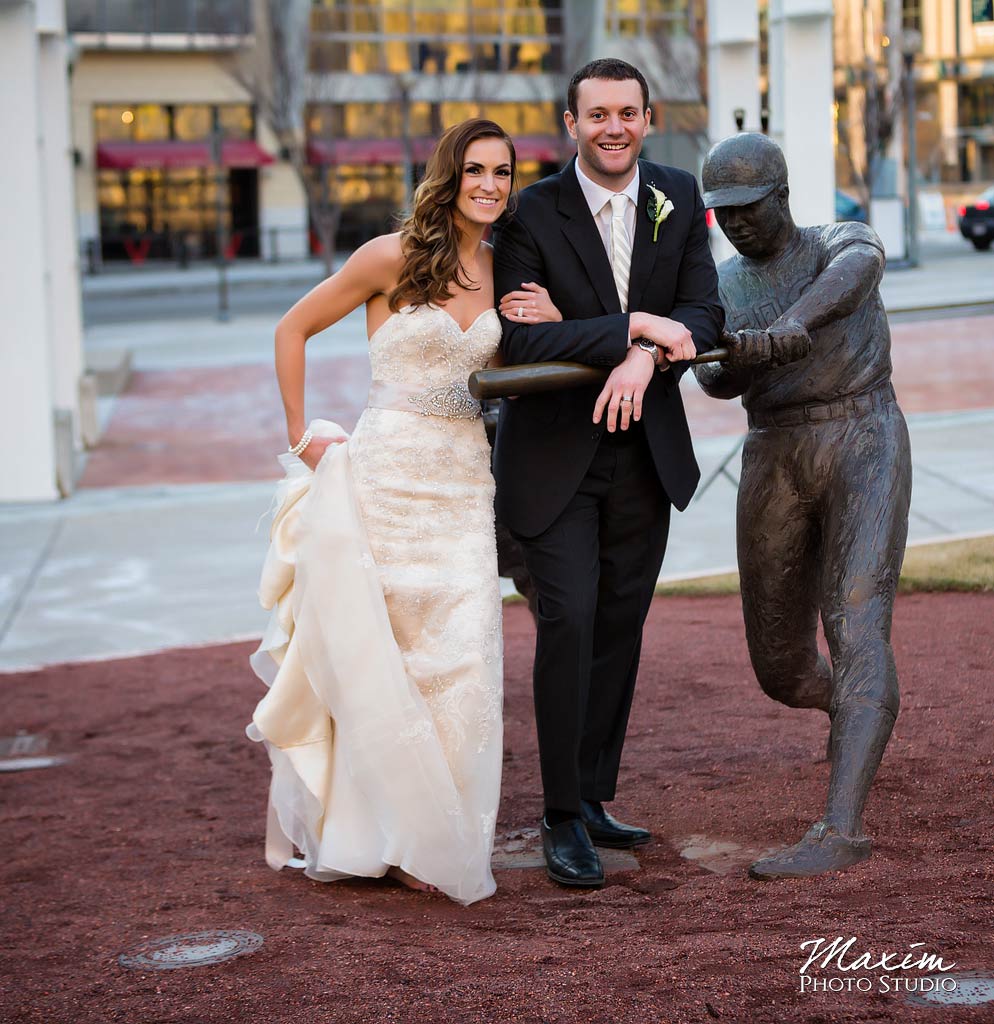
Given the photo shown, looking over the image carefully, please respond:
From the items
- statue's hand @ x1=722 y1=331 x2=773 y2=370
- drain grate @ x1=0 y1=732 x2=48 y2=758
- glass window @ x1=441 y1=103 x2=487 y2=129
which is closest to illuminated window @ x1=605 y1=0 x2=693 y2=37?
glass window @ x1=441 y1=103 x2=487 y2=129

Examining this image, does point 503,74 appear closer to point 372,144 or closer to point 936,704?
point 372,144

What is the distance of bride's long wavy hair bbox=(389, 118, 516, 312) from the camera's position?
426cm

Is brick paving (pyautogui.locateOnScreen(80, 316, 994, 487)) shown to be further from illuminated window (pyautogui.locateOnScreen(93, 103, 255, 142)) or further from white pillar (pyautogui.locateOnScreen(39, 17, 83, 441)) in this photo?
illuminated window (pyautogui.locateOnScreen(93, 103, 255, 142))

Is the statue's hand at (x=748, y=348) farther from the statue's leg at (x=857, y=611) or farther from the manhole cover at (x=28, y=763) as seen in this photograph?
the manhole cover at (x=28, y=763)

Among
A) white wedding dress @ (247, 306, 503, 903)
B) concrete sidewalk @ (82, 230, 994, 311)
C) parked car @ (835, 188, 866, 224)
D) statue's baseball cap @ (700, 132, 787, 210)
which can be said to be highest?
parked car @ (835, 188, 866, 224)

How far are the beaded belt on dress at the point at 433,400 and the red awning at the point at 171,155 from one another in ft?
129

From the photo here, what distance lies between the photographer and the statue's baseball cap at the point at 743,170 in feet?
14.4

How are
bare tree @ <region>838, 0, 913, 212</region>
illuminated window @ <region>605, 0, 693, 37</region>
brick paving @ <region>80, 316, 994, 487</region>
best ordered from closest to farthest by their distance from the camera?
brick paving @ <region>80, 316, 994, 487</region> < bare tree @ <region>838, 0, 913, 212</region> < illuminated window @ <region>605, 0, 693, 37</region>

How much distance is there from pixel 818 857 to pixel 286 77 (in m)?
36.8

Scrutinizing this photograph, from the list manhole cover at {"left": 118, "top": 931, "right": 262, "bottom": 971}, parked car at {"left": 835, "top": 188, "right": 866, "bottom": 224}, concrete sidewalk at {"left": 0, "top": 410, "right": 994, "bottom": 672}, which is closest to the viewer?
manhole cover at {"left": 118, "top": 931, "right": 262, "bottom": 971}

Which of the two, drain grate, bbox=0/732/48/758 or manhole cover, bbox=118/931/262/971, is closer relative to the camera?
manhole cover, bbox=118/931/262/971

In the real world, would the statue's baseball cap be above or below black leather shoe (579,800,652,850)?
above

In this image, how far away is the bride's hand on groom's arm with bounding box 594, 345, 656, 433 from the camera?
13.5ft

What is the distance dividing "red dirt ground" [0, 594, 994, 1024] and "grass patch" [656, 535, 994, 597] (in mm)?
821
